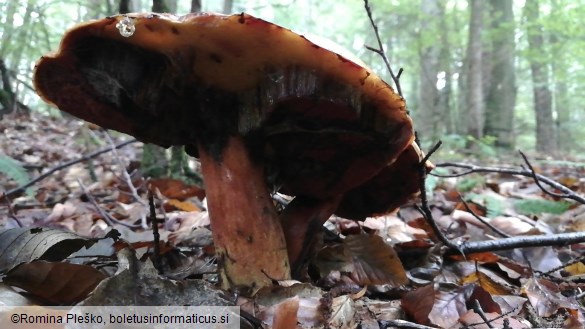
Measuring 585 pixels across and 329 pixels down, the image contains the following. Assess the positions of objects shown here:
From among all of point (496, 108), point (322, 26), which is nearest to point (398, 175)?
point (496, 108)

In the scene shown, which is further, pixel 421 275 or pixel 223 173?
pixel 421 275

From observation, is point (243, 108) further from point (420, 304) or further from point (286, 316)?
point (420, 304)

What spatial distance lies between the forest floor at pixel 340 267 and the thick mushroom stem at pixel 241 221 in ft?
0.55

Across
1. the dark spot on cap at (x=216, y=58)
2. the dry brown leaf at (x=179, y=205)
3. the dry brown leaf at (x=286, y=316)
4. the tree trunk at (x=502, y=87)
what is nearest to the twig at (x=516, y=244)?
the dry brown leaf at (x=286, y=316)

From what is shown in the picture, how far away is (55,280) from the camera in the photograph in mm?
1520

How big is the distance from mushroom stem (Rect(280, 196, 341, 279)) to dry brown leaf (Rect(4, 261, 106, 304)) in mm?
847

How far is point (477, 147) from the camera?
10461mm

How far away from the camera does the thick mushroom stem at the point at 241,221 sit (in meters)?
1.88

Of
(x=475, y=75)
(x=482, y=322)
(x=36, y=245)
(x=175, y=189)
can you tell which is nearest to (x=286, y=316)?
(x=482, y=322)

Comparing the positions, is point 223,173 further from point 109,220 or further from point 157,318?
point 109,220

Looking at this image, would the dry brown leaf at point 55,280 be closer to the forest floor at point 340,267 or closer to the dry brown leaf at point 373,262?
the forest floor at point 340,267

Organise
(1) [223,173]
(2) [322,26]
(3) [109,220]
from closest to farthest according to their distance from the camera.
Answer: (1) [223,173]
(3) [109,220]
(2) [322,26]

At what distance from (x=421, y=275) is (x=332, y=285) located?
1.55ft

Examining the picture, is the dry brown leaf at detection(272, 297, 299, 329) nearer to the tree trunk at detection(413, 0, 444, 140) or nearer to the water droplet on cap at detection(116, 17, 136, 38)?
the water droplet on cap at detection(116, 17, 136, 38)
